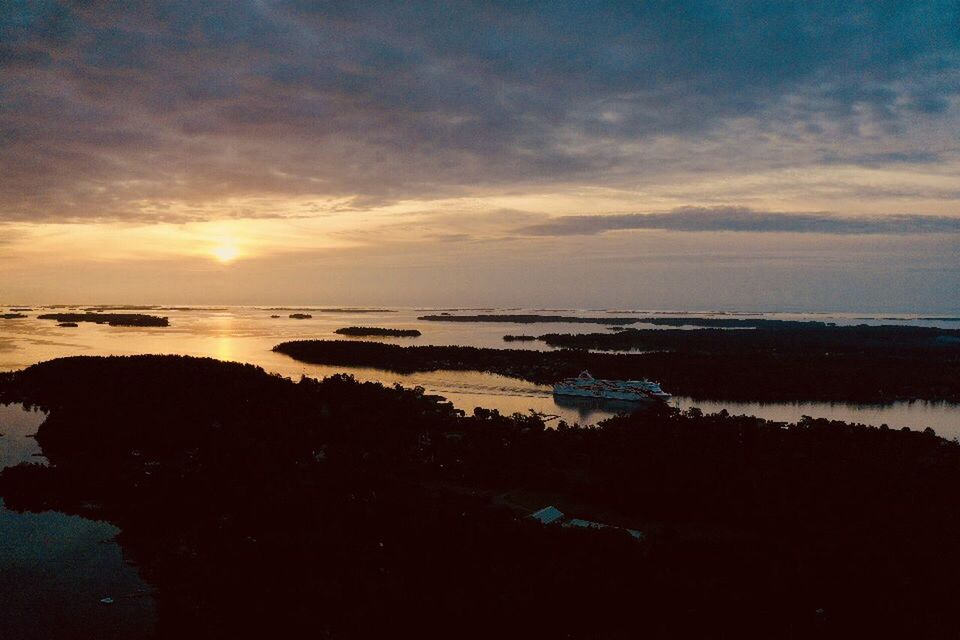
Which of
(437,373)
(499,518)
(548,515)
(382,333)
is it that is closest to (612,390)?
(437,373)

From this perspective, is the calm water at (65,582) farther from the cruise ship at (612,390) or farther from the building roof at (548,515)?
the cruise ship at (612,390)

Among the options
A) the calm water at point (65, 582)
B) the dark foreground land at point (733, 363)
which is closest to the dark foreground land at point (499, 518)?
the calm water at point (65, 582)

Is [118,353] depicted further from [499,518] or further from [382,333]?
[499,518]

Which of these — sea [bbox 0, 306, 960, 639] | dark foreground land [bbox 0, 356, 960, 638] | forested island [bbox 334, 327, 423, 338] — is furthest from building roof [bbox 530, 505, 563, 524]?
forested island [bbox 334, 327, 423, 338]

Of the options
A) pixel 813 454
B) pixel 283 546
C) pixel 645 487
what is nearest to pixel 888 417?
pixel 813 454

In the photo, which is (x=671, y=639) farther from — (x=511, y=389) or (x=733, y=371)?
(x=733, y=371)
